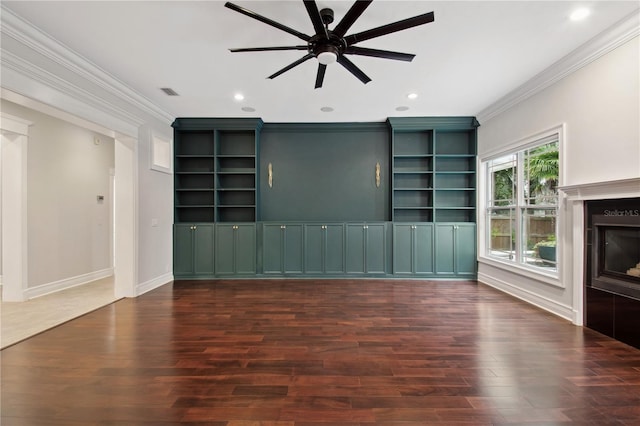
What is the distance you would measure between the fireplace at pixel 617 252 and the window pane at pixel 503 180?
4.61ft

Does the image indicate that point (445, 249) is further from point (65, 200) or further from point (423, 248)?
point (65, 200)

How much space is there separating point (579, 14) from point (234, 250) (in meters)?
5.11

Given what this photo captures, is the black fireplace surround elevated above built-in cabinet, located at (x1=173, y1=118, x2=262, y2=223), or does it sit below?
below

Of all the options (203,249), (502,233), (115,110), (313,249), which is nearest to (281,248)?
(313,249)

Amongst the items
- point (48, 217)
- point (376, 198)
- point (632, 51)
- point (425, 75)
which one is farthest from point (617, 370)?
point (48, 217)

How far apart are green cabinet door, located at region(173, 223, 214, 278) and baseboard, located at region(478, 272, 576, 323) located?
4.72 metres

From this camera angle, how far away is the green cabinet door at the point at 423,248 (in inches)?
187

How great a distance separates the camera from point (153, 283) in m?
4.24

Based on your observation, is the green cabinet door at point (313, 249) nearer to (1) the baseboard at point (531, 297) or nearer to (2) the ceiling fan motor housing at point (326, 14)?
(1) the baseboard at point (531, 297)

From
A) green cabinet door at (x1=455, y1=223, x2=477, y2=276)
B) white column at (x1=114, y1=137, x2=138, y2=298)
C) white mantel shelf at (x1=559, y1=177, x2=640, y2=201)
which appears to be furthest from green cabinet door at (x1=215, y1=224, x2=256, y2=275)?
white mantel shelf at (x1=559, y1=177, x2=640, y2=201)

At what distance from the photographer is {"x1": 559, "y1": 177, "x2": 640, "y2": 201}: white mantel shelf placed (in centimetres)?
228

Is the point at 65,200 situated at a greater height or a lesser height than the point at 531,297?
greater

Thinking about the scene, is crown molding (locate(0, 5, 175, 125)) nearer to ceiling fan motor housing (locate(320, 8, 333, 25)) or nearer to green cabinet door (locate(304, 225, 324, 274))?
ceiling fan motor housing (locate(320, 8, 333, 25))

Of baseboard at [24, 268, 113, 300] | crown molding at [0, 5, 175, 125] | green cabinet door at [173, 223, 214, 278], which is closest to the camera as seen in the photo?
crown molding at [0, 5, 175, 125]
